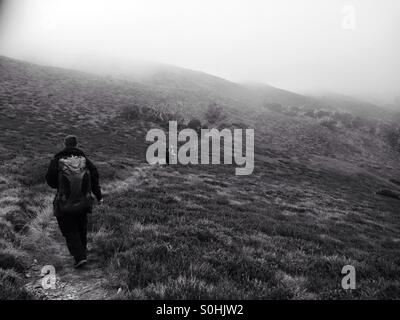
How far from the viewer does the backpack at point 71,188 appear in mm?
7141

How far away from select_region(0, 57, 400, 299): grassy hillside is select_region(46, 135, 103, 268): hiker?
59cm

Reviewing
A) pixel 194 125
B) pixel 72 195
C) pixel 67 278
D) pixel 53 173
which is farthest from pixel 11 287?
pixel 194 125

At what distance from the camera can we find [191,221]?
10812 mm

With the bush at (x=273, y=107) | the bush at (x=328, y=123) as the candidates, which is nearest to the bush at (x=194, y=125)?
the bush at (x=328, y=123)

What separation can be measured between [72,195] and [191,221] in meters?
4.54

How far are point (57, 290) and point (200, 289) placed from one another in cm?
269

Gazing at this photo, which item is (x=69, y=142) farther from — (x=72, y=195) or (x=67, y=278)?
(x=67, y=278)

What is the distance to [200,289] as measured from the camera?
600cm

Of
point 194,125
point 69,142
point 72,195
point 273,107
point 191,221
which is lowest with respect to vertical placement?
point 194,125

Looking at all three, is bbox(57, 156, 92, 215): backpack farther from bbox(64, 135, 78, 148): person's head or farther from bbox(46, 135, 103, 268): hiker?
bbox(64, 135, 78, 148): person's head

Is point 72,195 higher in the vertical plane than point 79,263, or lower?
higher

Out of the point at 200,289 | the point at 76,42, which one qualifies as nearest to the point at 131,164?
the point at 200,289

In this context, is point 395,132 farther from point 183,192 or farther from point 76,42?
point 76,42

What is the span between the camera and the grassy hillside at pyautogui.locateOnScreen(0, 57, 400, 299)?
664 cm
